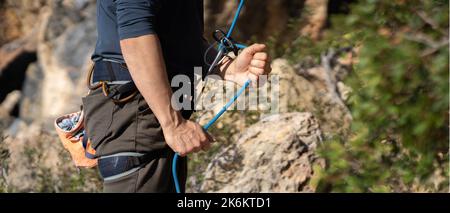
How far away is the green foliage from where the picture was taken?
3104 mm

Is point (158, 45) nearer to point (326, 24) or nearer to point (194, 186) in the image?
point (194, 186)

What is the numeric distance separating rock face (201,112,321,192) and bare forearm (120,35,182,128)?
6.36ft

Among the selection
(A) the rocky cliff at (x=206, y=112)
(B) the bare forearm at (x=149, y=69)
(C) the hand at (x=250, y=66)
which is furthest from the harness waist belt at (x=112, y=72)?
(A) the rocky cliff at (x=206, y=112)

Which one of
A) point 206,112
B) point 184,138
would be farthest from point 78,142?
point 206,112

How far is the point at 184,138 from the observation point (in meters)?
2.41

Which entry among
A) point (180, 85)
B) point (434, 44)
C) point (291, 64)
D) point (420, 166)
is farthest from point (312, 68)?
point (180, 85)

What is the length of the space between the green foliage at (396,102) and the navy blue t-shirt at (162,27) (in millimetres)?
877

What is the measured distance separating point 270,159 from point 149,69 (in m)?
2.09

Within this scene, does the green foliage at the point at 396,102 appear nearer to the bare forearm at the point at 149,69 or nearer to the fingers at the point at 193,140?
the fingers at the point at 193,140

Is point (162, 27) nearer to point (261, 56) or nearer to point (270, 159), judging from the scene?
point (261, 56)

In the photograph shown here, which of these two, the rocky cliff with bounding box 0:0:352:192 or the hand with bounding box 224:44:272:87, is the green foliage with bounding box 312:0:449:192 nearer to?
the rocky cliff with bounding box 0:0:352:192

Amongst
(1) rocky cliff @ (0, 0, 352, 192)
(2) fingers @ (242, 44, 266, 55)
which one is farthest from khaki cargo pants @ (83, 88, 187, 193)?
(1) rocky cliff @ (0, 0, 352, 192)

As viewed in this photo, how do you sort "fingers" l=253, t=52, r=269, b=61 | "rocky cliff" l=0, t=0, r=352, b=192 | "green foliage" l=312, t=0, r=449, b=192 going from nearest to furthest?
"fingers" l=253, t=52, r=269, b=61 < "green foliage" l=312, t=0, r=449, b=192 < "rocky cliff" l=0, t=0, r=352, b=192
